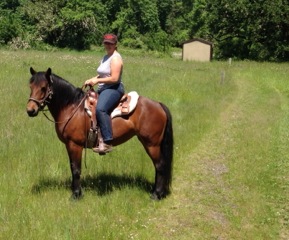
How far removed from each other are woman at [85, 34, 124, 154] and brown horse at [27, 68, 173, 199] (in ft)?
0.67

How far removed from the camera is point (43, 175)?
22.4 ft

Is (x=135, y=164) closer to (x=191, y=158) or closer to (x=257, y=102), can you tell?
(x=191, y=158)

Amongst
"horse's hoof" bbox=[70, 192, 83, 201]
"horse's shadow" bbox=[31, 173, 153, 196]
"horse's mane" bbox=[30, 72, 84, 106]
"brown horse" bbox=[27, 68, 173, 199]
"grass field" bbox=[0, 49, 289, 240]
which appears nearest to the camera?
"grass field" bbox=[0, 49, 289, 240]

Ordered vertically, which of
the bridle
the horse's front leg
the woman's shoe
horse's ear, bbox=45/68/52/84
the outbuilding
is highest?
horse's ear, bbox=45/68/52/84

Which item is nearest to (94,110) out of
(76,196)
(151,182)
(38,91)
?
(38,91)

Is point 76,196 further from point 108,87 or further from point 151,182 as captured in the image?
point 108,87

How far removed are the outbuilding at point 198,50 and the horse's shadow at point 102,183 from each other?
38117mm

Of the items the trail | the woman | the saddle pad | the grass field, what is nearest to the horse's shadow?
the grass field

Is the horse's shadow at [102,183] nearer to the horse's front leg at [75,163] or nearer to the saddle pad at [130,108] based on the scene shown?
the horse's front leg at [75,163]

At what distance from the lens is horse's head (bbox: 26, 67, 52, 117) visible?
5387 millimetres

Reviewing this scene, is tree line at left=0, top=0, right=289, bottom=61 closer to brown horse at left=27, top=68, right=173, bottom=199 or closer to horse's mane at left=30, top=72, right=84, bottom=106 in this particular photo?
brown horse at left=27, top=68, right=173, bottom=199

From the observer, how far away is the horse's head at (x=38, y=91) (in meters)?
5.39

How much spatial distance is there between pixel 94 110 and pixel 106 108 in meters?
0.23

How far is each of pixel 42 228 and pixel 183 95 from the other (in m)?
10.9
